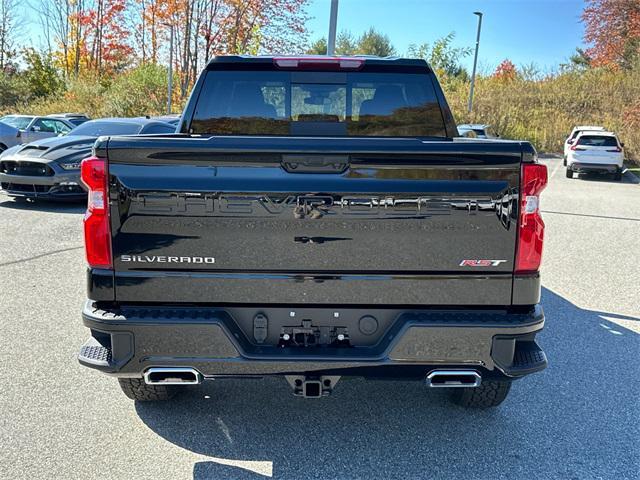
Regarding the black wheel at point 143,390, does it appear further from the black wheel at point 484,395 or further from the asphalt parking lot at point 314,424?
the black wheel at point 484,395

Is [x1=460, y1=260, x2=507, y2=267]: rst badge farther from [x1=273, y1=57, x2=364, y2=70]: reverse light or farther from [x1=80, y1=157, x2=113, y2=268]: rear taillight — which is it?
[x1=273, y1=57, x2=364, y2=70]: reverse light

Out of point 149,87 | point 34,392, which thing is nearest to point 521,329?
point 34,392

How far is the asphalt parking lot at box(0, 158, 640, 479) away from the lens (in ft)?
9.80

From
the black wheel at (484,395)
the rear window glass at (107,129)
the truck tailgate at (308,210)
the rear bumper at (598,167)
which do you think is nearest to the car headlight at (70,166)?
the rear window glass at (107,129)

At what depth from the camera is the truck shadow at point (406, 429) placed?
3.00 metres

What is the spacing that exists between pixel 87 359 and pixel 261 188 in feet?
3.90

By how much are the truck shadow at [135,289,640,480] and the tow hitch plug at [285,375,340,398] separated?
470 millimetres

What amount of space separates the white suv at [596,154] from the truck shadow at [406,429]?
17.7 meters

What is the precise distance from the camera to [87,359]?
9.09 ft

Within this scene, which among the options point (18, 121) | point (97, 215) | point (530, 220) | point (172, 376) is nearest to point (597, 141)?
point (18, 121)

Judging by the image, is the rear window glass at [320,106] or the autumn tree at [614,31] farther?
the autumn tree at [614,31]

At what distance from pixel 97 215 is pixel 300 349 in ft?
3.69

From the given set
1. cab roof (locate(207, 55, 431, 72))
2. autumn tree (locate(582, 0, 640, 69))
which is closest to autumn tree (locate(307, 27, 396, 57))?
autumn tree (locate(582, 0, 640, 69))

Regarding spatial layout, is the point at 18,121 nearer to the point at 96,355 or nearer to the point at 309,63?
the point at 309,63
